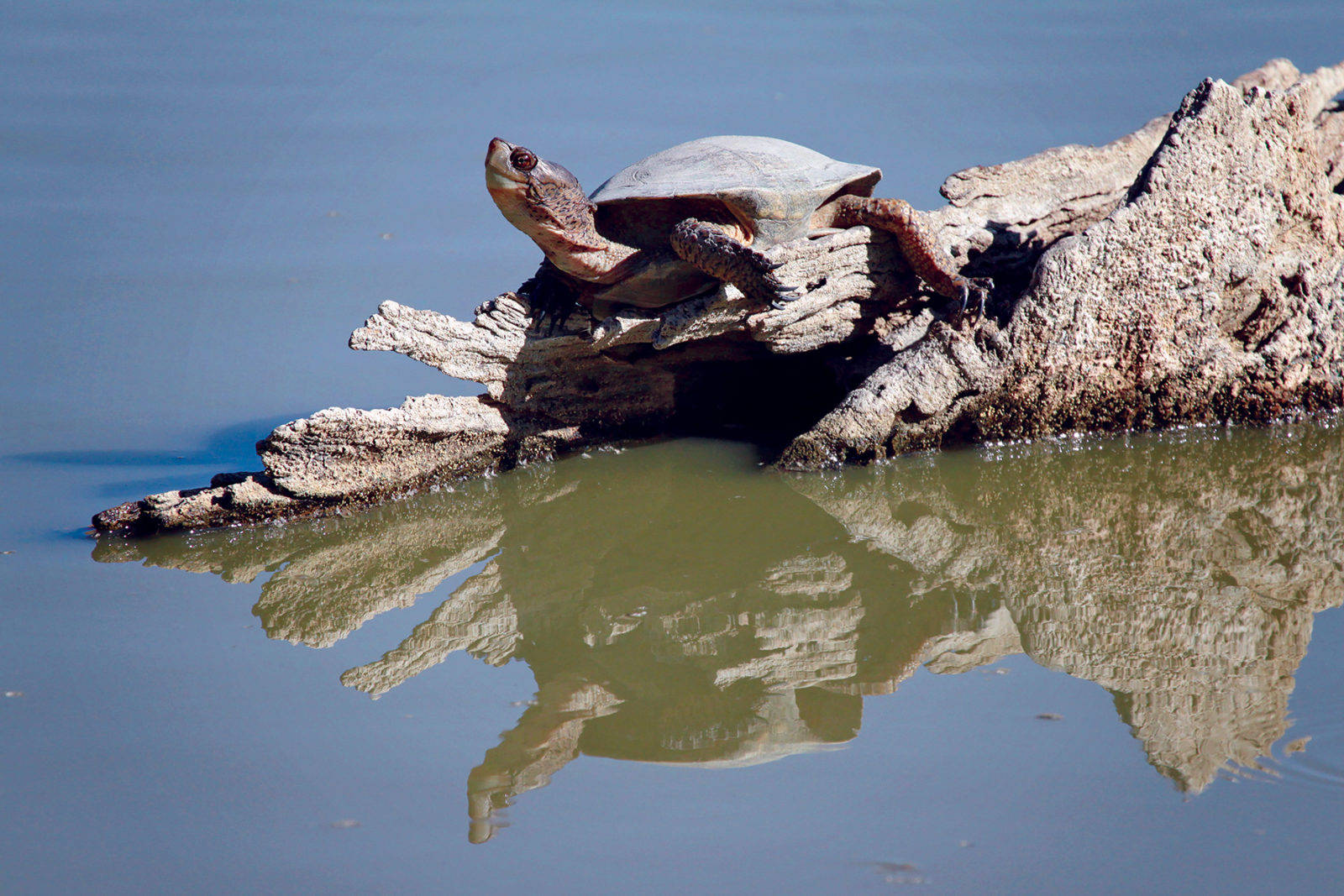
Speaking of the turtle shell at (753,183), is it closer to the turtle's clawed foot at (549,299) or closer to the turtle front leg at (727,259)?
the turtle front leg at (727,259)

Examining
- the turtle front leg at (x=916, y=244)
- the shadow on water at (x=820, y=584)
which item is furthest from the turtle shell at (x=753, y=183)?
the shadow on water at (x=820, y=584)

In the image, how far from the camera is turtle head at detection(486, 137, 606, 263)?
3461mm

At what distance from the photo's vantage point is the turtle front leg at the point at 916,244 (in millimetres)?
3793

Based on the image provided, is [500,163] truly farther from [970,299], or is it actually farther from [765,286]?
[970,299]

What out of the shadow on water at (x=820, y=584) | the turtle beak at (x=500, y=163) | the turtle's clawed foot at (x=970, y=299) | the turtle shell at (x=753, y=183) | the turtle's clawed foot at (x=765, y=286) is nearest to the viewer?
the shadow on water at (x=820, y=584)

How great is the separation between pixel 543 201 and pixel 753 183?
2.58 ft

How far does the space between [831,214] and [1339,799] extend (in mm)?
2623

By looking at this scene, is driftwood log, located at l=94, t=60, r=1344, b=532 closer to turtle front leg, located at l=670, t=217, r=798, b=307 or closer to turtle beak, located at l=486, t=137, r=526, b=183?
turtle front leg, located at l=670, t=217, r=798, b=307

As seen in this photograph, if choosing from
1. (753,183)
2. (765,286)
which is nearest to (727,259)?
(765,286)

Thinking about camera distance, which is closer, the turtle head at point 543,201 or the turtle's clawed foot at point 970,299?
the turtle head at point 543,201

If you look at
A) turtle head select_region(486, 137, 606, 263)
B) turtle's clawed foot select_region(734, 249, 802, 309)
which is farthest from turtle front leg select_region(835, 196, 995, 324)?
turtle head select_region(486, 137, 606, 263)

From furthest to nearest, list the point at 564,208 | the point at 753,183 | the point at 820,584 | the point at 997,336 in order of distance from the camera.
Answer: the point at 997,336 < the point at 753,183 < the point at 564,208 < the point at 820,584

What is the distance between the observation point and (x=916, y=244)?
381 cm

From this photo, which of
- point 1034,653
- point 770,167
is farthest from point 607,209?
point 1034,653
